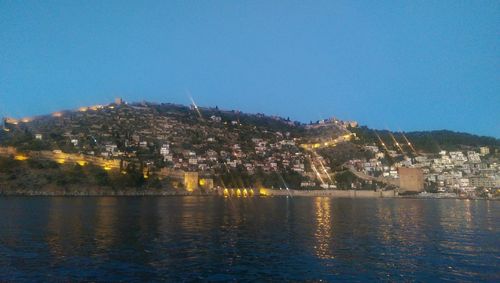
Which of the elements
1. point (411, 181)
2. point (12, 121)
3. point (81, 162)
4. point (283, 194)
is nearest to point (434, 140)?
point (411, 181)

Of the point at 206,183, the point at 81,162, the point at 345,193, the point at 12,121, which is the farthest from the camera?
the point at 12,121

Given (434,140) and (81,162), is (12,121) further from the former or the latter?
(434,140)

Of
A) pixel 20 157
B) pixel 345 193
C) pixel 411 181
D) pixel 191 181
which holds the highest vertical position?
pixel 20 157

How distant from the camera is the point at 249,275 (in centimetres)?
1611

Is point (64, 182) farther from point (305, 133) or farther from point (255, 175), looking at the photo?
point (305, 133)

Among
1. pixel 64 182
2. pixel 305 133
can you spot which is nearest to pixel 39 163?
pixel 64 182

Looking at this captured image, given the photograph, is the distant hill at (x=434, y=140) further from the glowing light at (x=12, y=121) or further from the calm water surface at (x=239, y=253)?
the calm water surface at (x=239, y=253)

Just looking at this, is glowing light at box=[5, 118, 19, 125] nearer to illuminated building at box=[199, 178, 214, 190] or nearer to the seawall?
illuminated building at box=[199, 178, 214, 190]

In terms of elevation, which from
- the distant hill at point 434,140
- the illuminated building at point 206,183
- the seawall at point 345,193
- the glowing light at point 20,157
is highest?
the distant hill at point 434,140

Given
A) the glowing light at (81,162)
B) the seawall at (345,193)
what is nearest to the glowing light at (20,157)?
the glowing light at (81,162)

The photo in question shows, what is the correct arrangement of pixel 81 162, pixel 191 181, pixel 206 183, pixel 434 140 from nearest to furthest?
pixel 81 162 < pixel 191 181 < pixel 206 183 < pixel 434 140

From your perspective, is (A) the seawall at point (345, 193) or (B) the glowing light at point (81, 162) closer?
(B) the glowing light at point (81, 162)

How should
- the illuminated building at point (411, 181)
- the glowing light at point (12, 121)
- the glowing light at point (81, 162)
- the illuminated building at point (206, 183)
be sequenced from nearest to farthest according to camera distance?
1. the glowing light at point (81, 162)
2. the illuminated building at point (206, 183)
3. the illuminated building at point (411, 181)
4. the glowing light at point (12, 121)

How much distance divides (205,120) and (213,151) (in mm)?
45813
